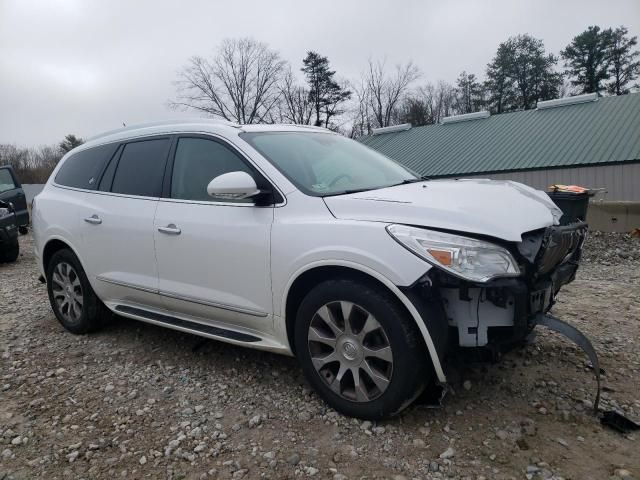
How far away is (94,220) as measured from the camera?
3932mm

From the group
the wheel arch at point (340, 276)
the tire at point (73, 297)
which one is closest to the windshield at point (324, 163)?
the wheel arch at point (340, 276)

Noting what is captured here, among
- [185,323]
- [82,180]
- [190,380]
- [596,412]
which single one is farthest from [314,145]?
[596,412]

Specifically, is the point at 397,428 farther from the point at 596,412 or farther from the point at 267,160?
the point at 267,160

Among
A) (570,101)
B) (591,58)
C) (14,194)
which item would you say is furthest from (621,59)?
(14,194)

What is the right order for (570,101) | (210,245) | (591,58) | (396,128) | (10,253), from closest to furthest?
1. (210,245)
2. (10,253)
3. (570,101)
4. (396,128)
5. (591,58)

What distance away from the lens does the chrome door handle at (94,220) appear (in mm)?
3896

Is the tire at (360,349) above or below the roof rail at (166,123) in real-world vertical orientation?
below

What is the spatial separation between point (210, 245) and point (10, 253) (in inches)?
337

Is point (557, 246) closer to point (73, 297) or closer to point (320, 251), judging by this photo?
point (320, 251)

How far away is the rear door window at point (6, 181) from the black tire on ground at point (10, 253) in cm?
352

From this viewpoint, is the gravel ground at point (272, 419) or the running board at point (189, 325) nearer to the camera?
the gravel ground at point (272, 419)

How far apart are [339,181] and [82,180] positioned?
2547mm

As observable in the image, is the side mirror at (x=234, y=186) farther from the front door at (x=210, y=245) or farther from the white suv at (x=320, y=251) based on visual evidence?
the front door at (x=210, y=245)

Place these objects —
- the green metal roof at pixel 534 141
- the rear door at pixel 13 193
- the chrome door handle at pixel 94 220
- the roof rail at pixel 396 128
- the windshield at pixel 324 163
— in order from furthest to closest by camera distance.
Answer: the roof rail at pixel 396 128
the green metal roof at pixel 534 141
the rear door at pixel 13 193
the chrome door handle at pixel 94 220
the windshield at pixel 324 163
